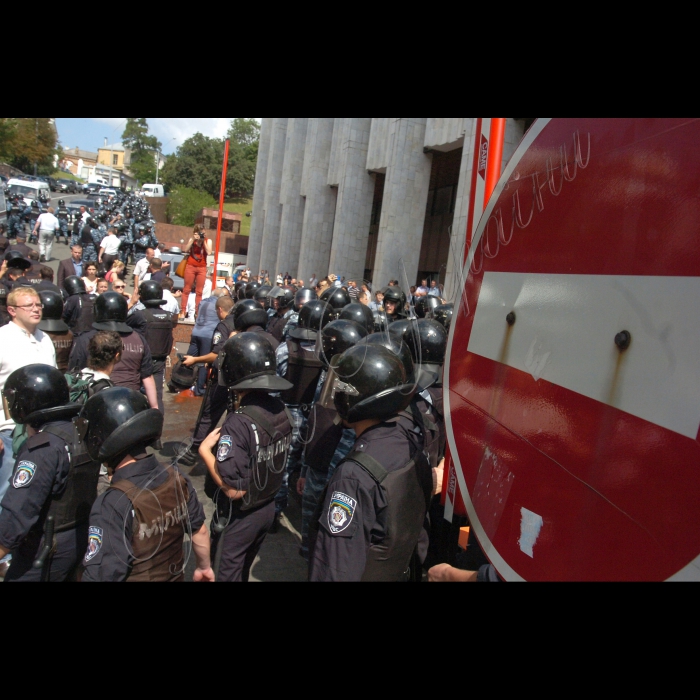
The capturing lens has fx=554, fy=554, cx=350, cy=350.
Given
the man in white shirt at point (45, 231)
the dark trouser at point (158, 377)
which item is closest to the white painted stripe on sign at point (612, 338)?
the dark trouser at point (158, 377)

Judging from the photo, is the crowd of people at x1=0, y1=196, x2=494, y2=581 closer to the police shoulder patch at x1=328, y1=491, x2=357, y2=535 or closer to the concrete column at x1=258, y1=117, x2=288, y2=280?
the police shoulder patch at x1=328, y1=491, x2=357, y2=535

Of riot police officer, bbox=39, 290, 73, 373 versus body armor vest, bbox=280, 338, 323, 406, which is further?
riot police officer, bbox=39, 290, 73, 373

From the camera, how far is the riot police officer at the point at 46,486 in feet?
9.34

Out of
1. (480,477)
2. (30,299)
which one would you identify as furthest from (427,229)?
(480,477)

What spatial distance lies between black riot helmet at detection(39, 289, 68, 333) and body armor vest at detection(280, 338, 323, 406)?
2594 millimetres

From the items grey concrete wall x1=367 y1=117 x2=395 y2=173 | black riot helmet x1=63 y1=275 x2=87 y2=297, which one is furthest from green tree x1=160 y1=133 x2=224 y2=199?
black riot helmet x1=63 y1=275 x2=87 y2=297

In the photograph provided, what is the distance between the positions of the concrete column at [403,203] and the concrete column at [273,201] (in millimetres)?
17457

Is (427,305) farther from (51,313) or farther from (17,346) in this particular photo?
(17,346)

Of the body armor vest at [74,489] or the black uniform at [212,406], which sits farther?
the black uniform at [212,406]

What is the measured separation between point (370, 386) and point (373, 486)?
560mm

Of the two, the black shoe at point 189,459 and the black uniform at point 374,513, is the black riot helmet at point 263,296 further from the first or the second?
the black uniform at point 374,513

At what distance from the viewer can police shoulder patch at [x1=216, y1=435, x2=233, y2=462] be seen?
327 centimetres

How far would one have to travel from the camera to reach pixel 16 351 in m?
4.41

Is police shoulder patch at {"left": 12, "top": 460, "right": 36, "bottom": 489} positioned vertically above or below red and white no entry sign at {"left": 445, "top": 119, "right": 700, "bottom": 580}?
below
